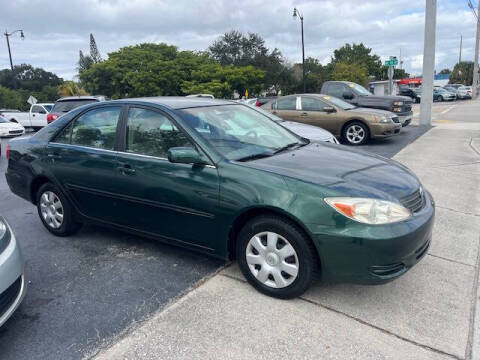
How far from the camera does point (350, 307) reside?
3.07 meters

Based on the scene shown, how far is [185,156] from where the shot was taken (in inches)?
130

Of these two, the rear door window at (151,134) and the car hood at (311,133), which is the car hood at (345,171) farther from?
the car hood at (311,133)

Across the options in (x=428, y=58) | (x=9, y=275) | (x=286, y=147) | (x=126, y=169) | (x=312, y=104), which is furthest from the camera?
(x=428, y=58)

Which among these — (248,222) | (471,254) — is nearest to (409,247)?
(248,222)

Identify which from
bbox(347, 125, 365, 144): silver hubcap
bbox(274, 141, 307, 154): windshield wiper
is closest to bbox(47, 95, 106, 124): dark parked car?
bbox(347, 125, 365, 144): silver hubcap

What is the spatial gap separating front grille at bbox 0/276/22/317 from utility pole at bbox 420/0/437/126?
1575 cm

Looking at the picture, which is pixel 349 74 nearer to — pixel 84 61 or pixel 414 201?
pixel 414 201

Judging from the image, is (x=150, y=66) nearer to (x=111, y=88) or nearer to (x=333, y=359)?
(x=111, y=88)

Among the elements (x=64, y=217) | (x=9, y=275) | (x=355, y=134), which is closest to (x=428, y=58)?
(x=355, y=134)

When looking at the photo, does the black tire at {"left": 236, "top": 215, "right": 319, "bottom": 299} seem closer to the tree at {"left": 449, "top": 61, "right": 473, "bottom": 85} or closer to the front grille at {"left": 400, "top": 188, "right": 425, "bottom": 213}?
the front grille at {"left": 400, "top": 188, "right": 425, "bottom": 213}

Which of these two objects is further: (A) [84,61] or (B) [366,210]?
(A) [84,61]

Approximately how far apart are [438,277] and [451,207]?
2232 millimetres

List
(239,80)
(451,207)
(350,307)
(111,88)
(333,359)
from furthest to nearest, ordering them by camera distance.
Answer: (111,88), (239,80), (451,207), (350,307), (333,359)

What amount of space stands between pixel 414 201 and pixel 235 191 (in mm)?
1362
